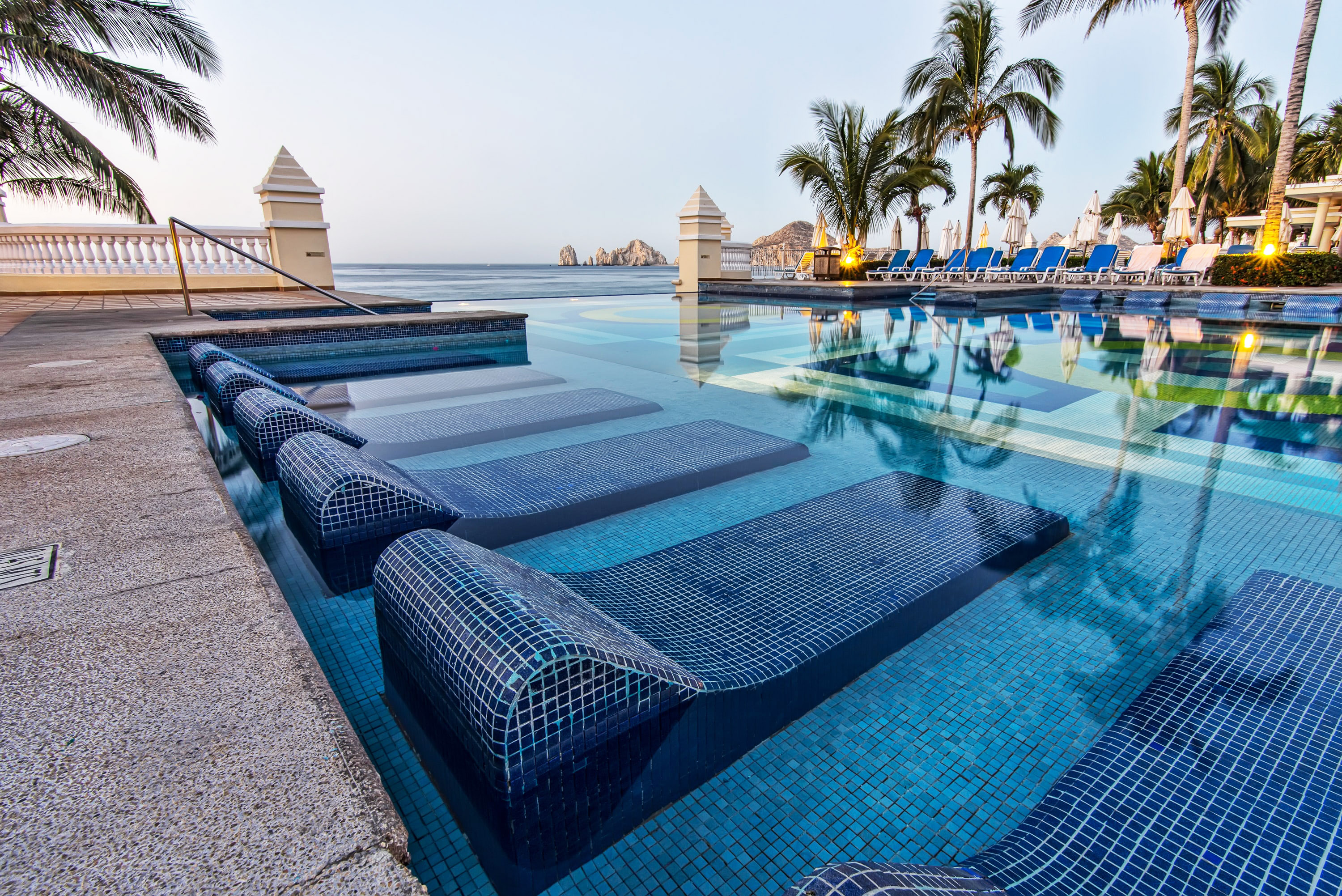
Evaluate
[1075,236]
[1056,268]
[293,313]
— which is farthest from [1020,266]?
[293,313]

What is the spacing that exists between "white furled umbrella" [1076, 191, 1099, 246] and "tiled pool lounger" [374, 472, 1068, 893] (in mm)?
23622

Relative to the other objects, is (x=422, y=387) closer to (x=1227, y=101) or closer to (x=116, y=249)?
(x=116, y=249)

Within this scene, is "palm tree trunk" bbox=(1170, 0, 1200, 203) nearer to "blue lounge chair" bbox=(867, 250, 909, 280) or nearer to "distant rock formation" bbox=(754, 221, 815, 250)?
"blue lounge chair" bbox=(867, 250, 909, 280)

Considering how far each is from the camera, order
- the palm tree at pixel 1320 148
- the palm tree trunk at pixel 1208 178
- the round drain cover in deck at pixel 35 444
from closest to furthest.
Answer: the round drain cover in deck at pixel 35 444 → the palm tree trunk at pixel 1208 178 → the palm tree at pixel 1320 148

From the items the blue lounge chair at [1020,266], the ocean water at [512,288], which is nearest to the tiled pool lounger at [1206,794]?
the ocean water at [512,288]

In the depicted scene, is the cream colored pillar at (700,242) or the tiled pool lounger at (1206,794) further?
the cream colored pillar at (700,242)

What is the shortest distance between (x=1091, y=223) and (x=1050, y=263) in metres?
4.44

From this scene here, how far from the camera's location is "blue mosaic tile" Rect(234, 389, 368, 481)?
12.0ft

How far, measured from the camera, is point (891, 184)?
1819cm

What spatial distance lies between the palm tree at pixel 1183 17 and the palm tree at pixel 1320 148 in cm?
1665

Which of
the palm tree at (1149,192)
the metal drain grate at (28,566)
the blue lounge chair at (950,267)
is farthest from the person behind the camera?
the palm tree at (1149,192)

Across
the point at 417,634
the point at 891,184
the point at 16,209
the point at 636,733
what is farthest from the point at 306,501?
the point at 891,184

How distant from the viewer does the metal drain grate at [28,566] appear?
1.77m

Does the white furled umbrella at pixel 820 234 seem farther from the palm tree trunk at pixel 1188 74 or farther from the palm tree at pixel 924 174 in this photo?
the palm tree trunk at pixel 1188 74
